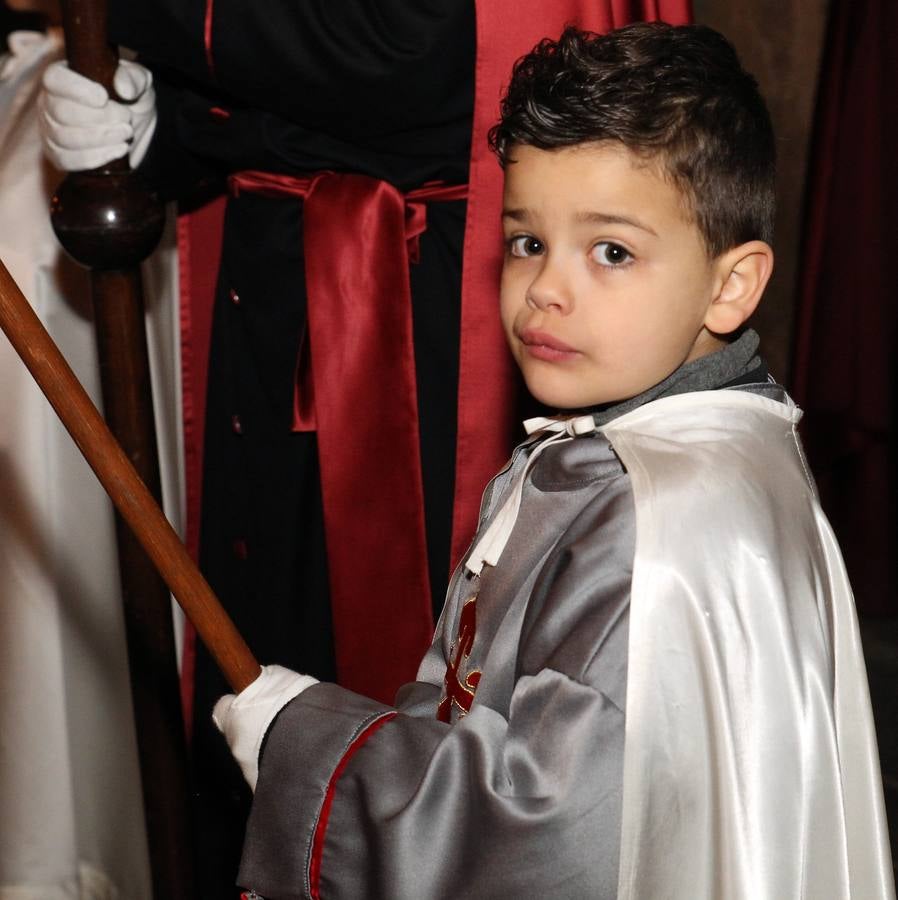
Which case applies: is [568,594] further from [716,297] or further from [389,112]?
[389,112]

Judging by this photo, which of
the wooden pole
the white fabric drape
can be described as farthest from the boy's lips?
the white fabric drape

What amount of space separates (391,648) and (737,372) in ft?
2.28

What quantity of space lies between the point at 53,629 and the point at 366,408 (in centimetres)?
54

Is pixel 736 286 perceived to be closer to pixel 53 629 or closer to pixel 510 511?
pixel 510 511

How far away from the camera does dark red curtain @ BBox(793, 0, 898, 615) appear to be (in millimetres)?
2258

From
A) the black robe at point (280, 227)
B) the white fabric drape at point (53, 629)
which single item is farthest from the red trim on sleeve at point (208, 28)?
the white fabric drape at point (53, 629)

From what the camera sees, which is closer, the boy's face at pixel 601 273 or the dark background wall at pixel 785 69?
the boy's face at pixel 601 273

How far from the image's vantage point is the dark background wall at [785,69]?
2.29m

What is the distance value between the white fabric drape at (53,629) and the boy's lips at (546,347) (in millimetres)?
939

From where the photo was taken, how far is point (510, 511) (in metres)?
0.94

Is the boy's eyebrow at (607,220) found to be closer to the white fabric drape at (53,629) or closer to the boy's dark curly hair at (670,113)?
the boy's dark curly hair at (670,113)

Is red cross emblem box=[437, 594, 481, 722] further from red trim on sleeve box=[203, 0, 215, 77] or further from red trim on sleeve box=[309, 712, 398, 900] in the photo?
red trim on sleeve box=[203, 0, 215, 77]

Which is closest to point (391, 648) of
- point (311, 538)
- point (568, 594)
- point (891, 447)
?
point (311, 538)

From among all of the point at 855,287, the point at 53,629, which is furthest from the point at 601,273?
the point at 855,287
